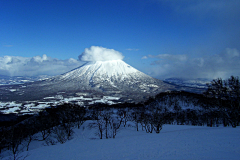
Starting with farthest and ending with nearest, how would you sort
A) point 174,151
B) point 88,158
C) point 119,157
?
1. point 88,158
2. point 119,157
3. point 174,151

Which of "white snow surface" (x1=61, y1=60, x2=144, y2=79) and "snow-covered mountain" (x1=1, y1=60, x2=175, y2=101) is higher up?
"white snow surface" (x1=61, y1=60, x2=144, y2=79)

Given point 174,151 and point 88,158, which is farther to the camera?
point 88,158

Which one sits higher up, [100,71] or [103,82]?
[100,71]

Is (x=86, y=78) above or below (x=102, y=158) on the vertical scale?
above

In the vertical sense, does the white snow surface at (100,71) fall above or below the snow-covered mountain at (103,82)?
above

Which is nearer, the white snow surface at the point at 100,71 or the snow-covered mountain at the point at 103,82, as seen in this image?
the snow-covered mountain at the point at 103,82

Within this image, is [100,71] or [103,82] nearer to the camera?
[103,82]

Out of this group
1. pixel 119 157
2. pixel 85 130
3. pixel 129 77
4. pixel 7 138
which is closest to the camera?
pixel 119 157

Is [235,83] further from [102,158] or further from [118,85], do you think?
[118,85]

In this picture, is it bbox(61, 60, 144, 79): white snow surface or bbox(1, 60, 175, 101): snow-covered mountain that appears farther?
bbox(61, 60, 144, 79): white snow surface

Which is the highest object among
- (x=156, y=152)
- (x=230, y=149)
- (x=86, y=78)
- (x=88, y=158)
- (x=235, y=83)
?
(x=86, y=78)

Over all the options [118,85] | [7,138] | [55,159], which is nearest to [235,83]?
[55,159]
